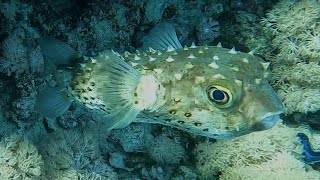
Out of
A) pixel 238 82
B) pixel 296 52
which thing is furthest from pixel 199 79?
pixel 296 52

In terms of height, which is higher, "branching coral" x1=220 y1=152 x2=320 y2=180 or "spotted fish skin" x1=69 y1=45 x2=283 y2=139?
"spotted fish skin" x1=69 y1=45 x2=283 y2=139

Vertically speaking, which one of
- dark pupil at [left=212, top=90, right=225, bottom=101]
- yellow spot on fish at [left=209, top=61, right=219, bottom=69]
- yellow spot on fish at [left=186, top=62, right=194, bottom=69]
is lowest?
dark pupil at [left=212, top=90, right=225, bottom=101]

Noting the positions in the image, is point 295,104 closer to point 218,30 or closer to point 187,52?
point 218,30

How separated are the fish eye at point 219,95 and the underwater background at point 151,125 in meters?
1.16

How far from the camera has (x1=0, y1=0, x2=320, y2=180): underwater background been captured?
10.1 feet

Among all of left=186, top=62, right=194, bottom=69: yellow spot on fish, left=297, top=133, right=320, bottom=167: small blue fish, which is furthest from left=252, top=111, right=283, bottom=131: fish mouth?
left=297, top=133, right=320, bottom=167: small blue fish

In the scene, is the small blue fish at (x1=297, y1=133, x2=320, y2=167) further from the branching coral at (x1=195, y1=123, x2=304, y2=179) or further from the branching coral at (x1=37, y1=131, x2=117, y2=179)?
the branching coral at (x1=37, y1=131, x2=117, y2=179)

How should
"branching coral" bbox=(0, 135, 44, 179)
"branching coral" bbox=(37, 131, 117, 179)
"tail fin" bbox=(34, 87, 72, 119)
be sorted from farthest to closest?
"tail fin" bbox=(34, 87, 72, 119), "branching coral" bbox=(37, 131, 117, 179), "branching coral" bbox=(0, 135, 44, 179)

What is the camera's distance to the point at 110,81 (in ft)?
7.52

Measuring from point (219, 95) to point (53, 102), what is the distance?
1601 mm

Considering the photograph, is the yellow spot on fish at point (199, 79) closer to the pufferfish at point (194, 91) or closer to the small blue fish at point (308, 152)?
the pufferfish at point (194, 91)

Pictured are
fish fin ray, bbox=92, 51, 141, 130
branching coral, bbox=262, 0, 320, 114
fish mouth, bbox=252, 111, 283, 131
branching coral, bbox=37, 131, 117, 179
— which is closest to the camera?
fish mouth, bbox=252, 111, 283, 131

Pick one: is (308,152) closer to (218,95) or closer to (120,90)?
(218,95)

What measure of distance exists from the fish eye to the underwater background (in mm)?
1160
